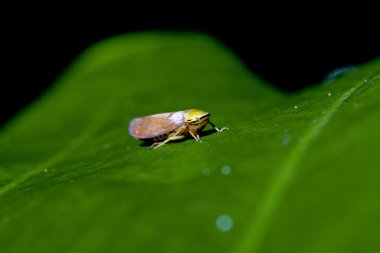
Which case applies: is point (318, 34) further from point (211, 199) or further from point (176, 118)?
point (211, 199)

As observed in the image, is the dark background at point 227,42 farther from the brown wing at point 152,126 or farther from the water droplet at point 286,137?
the water droplet at point 286,137

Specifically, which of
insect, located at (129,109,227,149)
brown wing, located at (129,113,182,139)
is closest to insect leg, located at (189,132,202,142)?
insect, located at (129,109,227,149)

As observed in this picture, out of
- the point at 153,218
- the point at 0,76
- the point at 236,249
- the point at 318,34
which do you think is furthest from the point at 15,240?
the point at 318,34

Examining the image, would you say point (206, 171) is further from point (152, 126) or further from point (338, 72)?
point (338, 72)

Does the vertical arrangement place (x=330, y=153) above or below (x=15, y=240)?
below

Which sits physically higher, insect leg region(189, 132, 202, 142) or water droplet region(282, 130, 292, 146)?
water droplet region(282, 130, 292, 146)

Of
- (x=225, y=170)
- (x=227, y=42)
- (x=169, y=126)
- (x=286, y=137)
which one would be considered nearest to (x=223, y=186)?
(x=225, y=170)

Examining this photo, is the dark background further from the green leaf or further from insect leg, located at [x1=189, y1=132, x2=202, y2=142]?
insect leg, located at [x1=189, y1=132, x2=202, y2=142]

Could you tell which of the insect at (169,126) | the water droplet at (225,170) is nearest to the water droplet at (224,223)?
the water droplet at (225,170)
